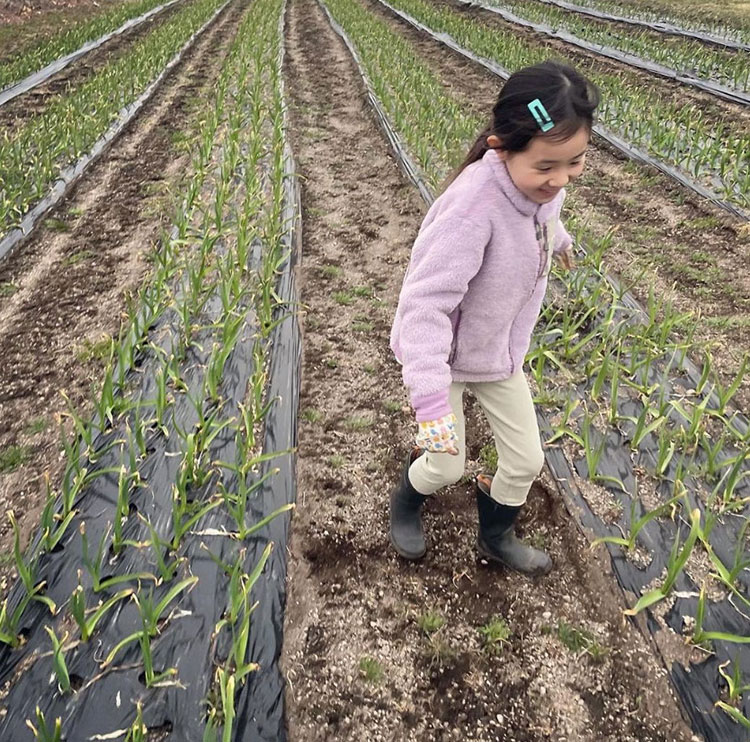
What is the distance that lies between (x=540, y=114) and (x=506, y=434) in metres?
0.81

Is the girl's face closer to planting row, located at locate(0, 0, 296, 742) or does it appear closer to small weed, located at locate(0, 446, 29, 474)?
planting row, located at locate(0, 0, 296, 742)

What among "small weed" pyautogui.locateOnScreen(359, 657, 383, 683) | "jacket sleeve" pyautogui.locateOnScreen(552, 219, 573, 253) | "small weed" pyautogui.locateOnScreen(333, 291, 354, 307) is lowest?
"small weed" pyautogui.locateOnScreen(333, 291, 354, 307)

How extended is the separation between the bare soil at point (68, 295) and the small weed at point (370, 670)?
1.09 metres

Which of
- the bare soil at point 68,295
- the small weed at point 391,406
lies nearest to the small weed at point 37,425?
the bare soil at point 68,295

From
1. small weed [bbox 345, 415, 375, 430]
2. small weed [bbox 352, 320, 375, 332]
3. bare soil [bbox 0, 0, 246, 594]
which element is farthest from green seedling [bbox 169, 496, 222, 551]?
small weed [bbox 352, 320, 375, 332]

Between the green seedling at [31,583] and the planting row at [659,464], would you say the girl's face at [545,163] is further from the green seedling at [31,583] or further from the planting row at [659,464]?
the green seedling at [31,583]

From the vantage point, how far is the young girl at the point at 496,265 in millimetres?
1283

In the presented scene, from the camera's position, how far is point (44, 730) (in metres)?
1.27

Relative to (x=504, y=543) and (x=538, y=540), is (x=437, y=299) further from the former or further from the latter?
(x=538, y=540)

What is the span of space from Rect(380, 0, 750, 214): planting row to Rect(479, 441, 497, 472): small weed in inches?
130

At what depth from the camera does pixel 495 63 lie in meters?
8.59

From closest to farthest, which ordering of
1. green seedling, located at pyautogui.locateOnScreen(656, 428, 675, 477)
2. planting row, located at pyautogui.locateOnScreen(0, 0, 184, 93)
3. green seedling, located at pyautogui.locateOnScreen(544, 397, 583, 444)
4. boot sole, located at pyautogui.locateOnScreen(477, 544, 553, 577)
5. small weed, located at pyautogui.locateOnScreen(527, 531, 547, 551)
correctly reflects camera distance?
boot sole, located at pyautogui.locateOnScreen(477, 544, 553, 577) < small weed, located at pyautogui.locateOnScreen(527, 531, 547, 551) < green seedling, located at pyautogui.locateOnScreen(656, 428, 675, 477) < green seedling, located at pyautogui.locateOnScreen(544, 397, 583, 444) < planting row, located at pyautogui.locateOnScreen(0, 0, 184, 93)

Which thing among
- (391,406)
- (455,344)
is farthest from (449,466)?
(391,406)

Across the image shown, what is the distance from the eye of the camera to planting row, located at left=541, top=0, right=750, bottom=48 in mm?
10609
